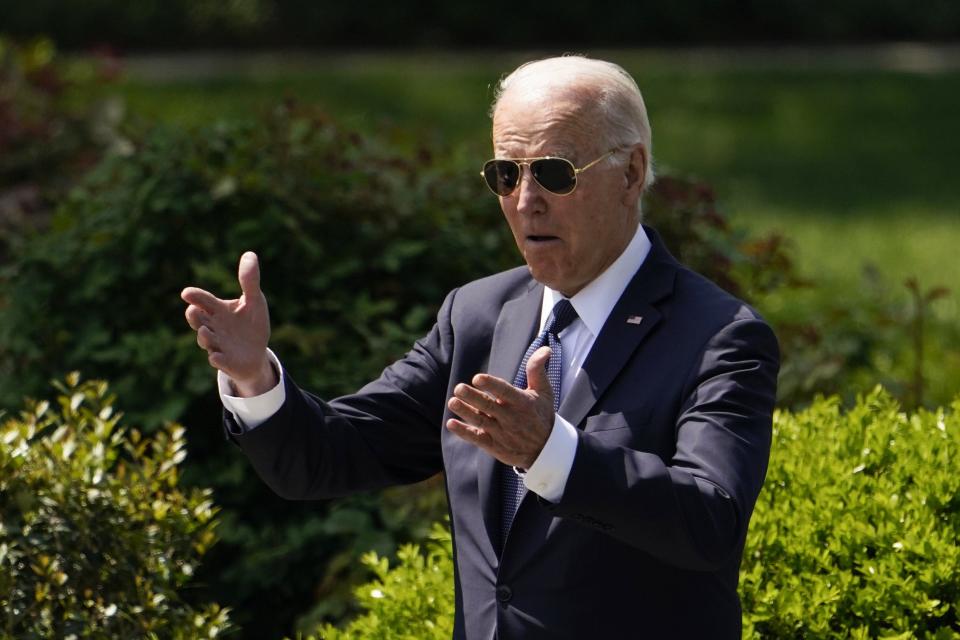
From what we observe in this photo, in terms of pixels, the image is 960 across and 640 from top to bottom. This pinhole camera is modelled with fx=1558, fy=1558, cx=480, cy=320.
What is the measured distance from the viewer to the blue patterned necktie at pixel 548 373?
2.72 meters

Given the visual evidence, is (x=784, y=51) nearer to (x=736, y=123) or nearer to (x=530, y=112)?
(x=736, y=123)

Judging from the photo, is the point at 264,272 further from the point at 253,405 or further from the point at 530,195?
the point at 530,195

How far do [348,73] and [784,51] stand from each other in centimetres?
526

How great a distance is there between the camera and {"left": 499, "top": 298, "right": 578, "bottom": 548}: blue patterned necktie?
272 cm

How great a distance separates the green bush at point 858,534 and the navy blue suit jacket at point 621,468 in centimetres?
67

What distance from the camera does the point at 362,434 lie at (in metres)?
2.96

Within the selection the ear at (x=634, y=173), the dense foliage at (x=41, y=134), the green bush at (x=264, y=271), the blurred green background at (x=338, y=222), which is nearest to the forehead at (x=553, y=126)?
the ear at (x=634, y=173)

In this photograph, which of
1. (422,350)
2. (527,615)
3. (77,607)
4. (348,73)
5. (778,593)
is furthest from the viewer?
(348,73)

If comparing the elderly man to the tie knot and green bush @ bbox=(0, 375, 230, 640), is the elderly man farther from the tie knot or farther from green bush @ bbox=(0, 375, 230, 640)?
green bush @ bbox=(0, 375, 230, 640)

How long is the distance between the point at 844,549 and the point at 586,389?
103 centimetres

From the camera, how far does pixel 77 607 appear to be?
143 inches

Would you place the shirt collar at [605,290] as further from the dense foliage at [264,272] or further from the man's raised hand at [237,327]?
the dense foliage at [264,272]

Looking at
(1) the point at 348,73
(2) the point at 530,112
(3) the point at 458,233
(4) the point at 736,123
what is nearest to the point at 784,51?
(4) the point at 736,123

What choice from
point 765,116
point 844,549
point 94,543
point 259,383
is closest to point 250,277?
point 259,383
